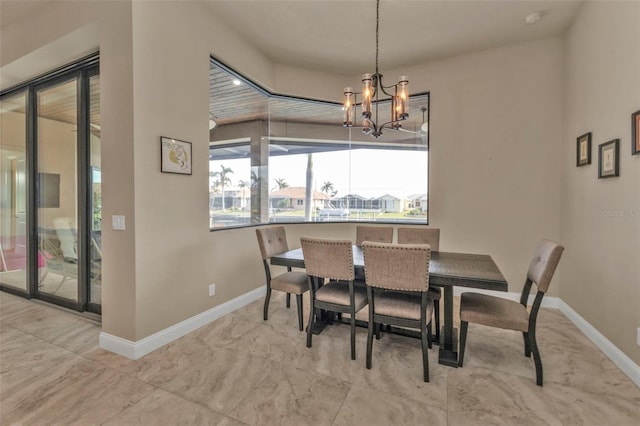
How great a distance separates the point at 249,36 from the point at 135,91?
1.71 m

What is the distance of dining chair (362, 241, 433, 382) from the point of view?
1987mm

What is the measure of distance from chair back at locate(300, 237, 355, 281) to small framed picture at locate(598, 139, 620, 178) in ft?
7.56

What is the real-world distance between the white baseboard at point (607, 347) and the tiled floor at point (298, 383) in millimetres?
64

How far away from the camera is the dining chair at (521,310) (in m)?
2.01

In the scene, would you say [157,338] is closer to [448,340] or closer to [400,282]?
[400,282]

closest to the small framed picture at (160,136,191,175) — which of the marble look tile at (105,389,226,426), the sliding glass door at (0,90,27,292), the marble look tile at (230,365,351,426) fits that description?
the marble look tile at (105,389,226,426)

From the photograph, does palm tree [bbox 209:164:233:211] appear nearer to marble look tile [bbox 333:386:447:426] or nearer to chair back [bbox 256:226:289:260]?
chair back [bbox 256:226:289:260]

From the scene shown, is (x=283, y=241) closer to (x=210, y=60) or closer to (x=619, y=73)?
(x=210, y=60)

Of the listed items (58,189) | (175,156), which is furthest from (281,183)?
(58,189)

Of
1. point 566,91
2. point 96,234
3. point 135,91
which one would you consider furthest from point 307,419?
Result: point 566,91

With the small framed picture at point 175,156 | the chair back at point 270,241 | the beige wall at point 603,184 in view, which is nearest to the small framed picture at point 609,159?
the beige wall at point 603,184

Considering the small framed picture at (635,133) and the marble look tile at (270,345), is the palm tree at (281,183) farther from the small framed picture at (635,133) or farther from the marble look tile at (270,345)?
the small framed picture at (635,133)

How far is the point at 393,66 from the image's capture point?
13.6 feet

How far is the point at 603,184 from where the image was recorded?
8.46 ft
